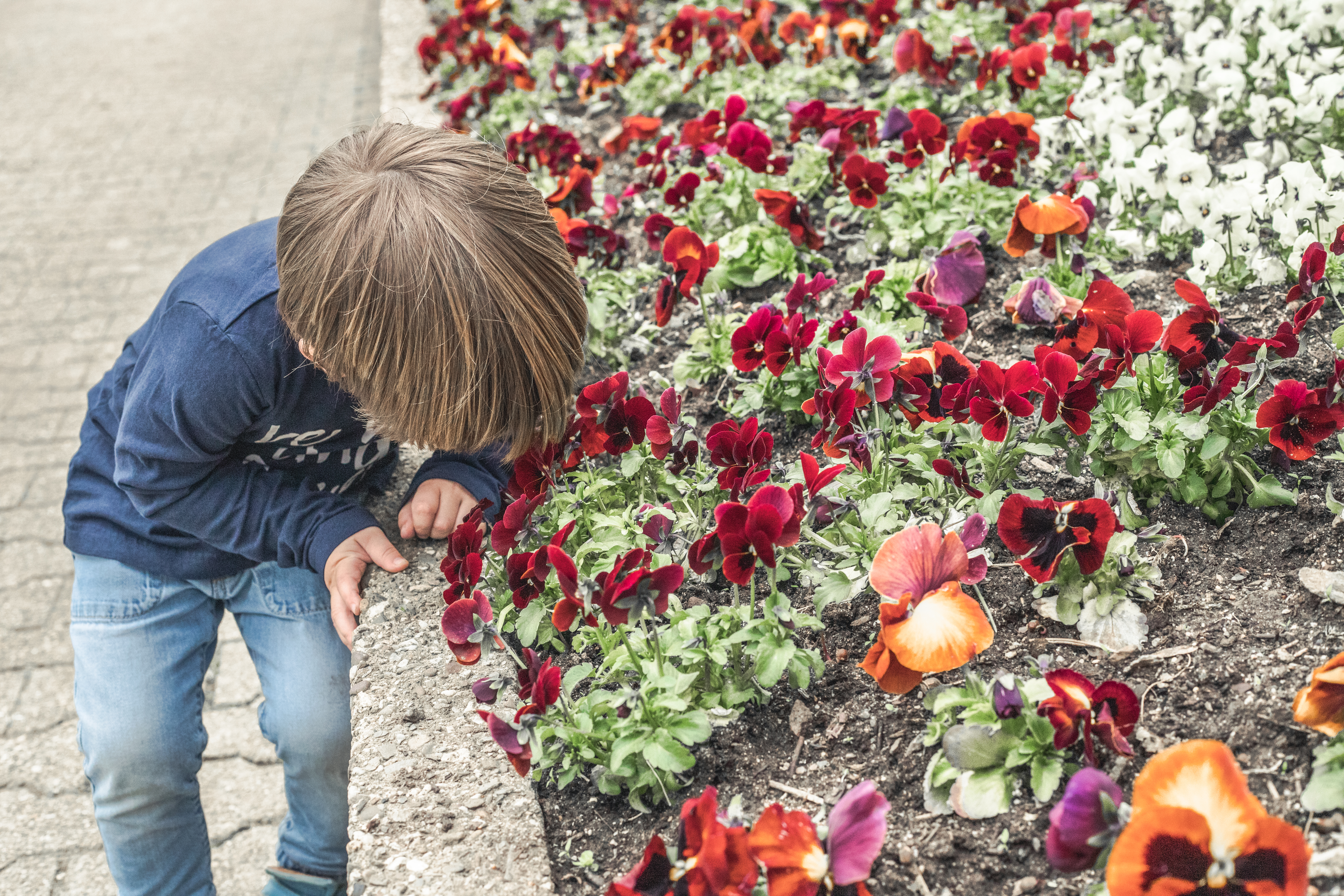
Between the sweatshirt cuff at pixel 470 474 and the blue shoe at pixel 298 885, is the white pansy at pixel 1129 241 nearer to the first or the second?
the sweatshirt cuff at pixel 470 474

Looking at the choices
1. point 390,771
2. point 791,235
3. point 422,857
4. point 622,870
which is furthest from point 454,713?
point 791,235

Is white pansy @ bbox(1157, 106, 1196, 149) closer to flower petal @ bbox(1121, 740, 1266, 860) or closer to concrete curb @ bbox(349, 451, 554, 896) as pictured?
flower petal @ bbox(1121, 740, 1266, 860)

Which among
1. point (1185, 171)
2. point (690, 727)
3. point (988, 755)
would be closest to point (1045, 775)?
point (988, 755)

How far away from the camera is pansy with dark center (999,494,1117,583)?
1.42 meters

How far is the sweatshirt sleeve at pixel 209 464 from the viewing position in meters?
A: 1.80

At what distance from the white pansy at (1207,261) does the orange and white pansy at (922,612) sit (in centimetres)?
106

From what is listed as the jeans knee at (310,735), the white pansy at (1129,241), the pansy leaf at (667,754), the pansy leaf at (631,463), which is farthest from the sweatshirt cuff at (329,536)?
the white pansy at (1129,241)

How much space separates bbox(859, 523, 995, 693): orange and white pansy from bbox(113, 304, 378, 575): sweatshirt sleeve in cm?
108

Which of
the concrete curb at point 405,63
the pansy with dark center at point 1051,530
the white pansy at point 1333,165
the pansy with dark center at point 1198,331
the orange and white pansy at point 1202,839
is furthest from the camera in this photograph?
the concrete curb at point 405,63

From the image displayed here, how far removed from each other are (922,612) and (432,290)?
78 centimetres

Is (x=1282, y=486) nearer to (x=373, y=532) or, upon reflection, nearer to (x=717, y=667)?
(x=717, y=667)

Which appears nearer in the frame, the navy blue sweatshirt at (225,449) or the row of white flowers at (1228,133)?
the navy blue sweatshirt at (225,449)

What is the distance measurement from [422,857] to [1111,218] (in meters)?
1.97

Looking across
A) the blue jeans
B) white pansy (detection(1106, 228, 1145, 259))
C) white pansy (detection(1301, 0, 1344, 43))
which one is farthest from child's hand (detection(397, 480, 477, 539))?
white pansy (detection(1301, 0, 1344, 43))
